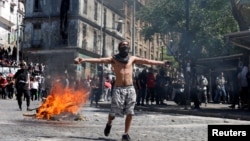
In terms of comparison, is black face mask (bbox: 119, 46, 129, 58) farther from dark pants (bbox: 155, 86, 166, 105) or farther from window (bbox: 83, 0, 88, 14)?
window (bbox: 83, 0, 88, 14)

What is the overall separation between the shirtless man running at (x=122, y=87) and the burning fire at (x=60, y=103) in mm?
3540

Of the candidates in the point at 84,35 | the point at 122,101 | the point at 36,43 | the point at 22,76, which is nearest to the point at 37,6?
the point at 36,43

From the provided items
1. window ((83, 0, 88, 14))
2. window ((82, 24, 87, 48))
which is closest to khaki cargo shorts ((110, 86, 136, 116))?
window ((82, 24, 87, 48))

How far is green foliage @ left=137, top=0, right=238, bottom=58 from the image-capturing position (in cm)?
3394

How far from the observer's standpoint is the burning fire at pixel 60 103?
37.5 ft

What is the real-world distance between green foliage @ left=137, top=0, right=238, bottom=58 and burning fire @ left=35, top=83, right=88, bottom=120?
→ 21725 millimetres

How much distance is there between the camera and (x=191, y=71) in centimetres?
1856

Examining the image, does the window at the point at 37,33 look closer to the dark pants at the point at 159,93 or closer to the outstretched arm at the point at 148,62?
the dark pants at the point at 159,93

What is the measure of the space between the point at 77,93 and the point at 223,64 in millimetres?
18514

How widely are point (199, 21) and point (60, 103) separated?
24605 mm

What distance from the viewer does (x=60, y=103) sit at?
1141 centimetres

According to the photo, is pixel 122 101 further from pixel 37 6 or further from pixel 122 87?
pixel 37 6

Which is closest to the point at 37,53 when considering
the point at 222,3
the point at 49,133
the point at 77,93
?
the point at 222,3

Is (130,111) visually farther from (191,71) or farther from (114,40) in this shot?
(114,40)
